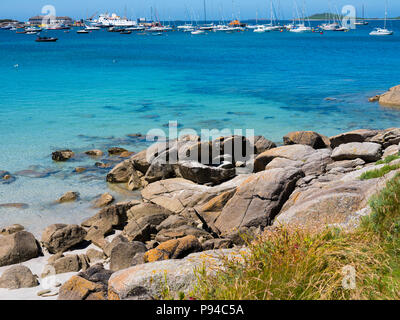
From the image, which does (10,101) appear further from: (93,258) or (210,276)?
(210,276)

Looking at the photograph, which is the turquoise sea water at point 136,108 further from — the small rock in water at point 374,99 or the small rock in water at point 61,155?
the small rock in water at point 374,99

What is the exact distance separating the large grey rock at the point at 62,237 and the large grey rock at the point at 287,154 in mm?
7220

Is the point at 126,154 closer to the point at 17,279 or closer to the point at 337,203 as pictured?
the point at 17,279

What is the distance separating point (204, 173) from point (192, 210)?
238cm

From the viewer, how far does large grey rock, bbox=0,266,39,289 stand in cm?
1012

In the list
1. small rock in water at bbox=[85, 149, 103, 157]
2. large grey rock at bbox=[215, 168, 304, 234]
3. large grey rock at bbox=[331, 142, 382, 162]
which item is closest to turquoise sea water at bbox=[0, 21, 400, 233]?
small rock in water at bbox=[85, 149, 103, 157]

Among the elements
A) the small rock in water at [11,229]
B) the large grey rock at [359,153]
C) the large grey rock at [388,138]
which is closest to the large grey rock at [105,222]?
the small rock in water at [11,229]

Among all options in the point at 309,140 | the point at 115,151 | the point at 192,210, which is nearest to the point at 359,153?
the point at 309,140

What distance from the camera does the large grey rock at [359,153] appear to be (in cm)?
1542

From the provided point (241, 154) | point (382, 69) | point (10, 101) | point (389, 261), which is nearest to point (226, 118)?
point (241, 154)

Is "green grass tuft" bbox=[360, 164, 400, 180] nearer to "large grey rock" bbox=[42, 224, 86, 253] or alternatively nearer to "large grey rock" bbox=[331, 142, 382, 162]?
"large grey rock" bbox=[331, 142, 382, 162]

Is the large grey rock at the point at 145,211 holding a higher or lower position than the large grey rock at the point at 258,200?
lower

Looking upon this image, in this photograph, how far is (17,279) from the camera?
33.6ft
